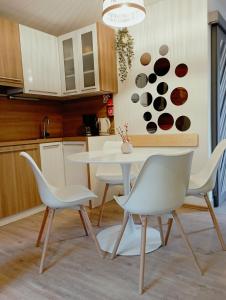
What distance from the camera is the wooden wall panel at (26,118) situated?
127 inches

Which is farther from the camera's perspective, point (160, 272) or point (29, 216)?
point (29, 216)

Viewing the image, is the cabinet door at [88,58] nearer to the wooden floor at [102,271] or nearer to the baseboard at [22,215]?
the baseboard at [22,215]

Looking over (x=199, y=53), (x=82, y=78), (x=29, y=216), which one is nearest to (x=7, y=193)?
(x=29, y=216)

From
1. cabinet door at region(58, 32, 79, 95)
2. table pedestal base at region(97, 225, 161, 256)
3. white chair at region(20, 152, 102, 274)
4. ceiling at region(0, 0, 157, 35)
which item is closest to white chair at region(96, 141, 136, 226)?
table pedestal base at region(97, 225, 161, 256)

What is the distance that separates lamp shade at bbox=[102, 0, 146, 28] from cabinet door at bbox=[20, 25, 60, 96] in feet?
4.85

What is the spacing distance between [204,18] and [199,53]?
0.35 meters

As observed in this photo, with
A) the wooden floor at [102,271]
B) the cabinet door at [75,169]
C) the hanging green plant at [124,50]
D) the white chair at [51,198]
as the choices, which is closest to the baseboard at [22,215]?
the wooden floor at [102,271]

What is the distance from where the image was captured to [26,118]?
11.5 ft

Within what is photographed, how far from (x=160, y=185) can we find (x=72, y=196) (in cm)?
77

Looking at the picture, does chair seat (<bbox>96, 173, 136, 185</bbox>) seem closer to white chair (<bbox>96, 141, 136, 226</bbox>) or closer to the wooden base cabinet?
white chair (<bbox>96, 141, 136, 226</bbox>)

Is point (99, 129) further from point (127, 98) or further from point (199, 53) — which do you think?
point (199, 53)

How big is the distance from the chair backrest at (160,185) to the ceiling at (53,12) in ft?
7.43

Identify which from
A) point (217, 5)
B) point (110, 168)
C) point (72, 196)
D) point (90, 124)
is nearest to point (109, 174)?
point (110, 168)

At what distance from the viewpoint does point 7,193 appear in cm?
276
